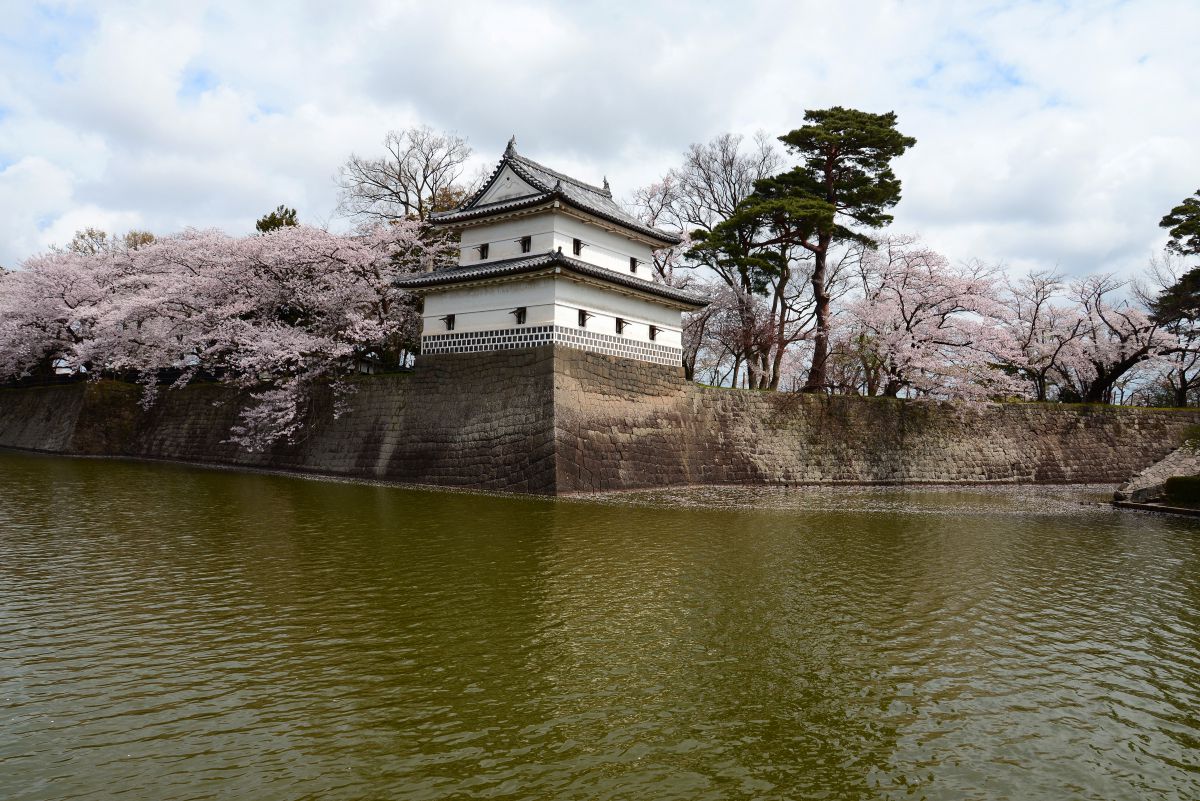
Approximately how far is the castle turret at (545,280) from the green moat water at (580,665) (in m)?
9.12

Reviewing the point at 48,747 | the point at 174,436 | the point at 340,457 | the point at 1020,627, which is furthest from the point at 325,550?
the point at 174,436

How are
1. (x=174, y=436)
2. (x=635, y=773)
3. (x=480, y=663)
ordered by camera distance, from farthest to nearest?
(x=174, y=436) < (x=480, y=663) < (x=635, y=773)

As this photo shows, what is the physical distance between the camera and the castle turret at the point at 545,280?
1967cm

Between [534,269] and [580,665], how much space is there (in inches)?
573

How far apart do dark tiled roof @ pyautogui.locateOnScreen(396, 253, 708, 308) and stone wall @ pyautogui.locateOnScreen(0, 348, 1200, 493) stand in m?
2.30

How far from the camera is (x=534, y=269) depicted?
1914cm

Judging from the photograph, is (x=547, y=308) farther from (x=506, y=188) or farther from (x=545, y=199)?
(x=506, y=188)

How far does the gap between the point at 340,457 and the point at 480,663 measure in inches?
707

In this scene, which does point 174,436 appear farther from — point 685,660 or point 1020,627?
point 1020,627

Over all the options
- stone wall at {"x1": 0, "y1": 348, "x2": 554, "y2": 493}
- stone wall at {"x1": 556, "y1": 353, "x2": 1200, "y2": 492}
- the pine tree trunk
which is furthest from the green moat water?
the pine tree trunk

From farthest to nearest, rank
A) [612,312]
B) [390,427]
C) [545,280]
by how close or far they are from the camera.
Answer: [390,427] → [612,312] → [545,280]

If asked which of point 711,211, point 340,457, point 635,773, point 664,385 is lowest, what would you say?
point 635,773

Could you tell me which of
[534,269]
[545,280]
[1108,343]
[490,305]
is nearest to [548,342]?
[545,280]

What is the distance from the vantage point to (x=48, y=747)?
4.32m
